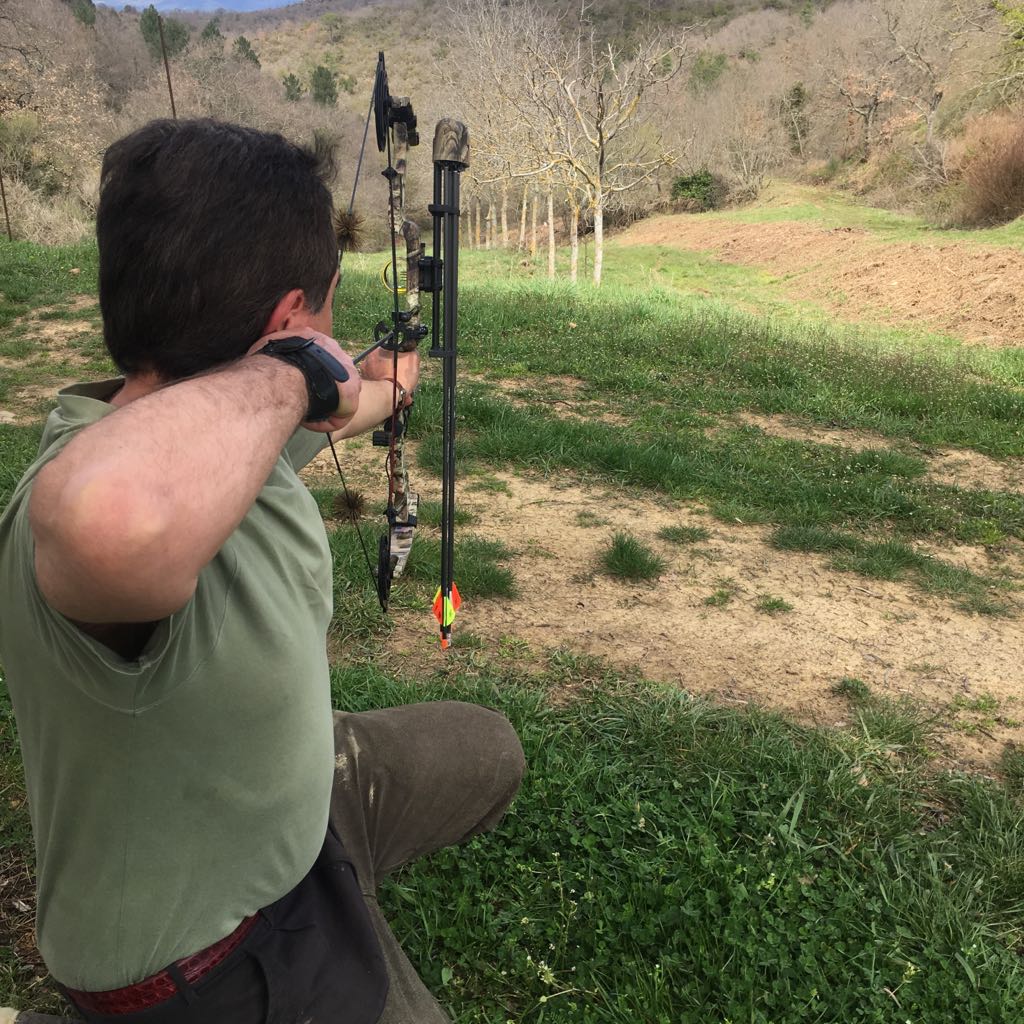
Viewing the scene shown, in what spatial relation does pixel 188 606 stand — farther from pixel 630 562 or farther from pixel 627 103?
pixel 627 103

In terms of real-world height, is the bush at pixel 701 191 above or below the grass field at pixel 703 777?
above

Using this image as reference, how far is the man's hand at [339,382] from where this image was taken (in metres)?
1.17

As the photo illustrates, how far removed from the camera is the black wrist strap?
113cm

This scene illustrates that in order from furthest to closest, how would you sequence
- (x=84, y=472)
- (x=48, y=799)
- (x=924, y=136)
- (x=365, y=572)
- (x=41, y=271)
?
(x=924, y=136) < (x=41, y=271) < (x=365, y=572) < (x=48, y=799) < (x=84, y=472)

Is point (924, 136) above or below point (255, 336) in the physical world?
above

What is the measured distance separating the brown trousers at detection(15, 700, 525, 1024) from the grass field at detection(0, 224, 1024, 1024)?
0.82ft

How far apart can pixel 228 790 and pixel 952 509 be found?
5.14 meters

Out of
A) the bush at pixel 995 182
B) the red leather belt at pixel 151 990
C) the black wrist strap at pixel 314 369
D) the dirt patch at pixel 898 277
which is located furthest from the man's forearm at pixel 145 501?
the bush at pixel 995 182

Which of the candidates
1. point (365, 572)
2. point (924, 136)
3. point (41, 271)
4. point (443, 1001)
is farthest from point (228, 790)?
point (924, 136)

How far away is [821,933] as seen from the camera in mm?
2062

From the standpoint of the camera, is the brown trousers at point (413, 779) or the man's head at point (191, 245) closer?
the man's head at point (191, 245)

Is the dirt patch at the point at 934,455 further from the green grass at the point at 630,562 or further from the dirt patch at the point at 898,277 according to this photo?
the dirt patch at the point at 898,277

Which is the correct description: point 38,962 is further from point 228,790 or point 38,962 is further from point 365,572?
point 365,572

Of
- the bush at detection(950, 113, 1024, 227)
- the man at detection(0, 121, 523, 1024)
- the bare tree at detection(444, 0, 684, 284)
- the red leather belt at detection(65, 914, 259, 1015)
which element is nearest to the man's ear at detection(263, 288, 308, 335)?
the man at detection(0, 121, 523, 1024)
